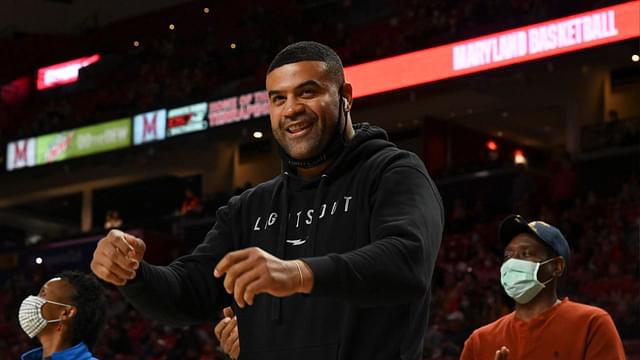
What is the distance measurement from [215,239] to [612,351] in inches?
72.6

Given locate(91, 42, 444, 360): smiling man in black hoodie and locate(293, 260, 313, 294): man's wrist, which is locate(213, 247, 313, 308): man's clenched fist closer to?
locate(293, 260, 313, 294): man's wrist

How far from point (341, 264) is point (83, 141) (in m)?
18.9

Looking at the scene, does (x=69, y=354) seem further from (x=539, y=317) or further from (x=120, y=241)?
(x=120, y=241)

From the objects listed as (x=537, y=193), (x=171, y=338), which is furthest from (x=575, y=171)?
(x=171, y=338)

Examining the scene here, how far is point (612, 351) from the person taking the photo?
383cm

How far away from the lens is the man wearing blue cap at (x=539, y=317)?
12.8ft

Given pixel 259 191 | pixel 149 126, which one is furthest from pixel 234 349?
pixel 149 126

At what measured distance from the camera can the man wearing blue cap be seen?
3914 mm

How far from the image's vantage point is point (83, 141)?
20.3 m

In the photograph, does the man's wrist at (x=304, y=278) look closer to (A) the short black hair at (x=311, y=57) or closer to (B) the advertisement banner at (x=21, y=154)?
(A) the short black hair at (x=311, y=57)

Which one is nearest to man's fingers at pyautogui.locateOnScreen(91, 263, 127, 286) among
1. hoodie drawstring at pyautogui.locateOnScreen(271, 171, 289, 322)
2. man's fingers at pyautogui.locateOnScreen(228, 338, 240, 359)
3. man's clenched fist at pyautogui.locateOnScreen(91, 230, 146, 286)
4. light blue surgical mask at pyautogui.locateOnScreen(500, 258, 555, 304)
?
man's clenched fist at pyautogui.locateOnScreen(91, 230, 146, 286)

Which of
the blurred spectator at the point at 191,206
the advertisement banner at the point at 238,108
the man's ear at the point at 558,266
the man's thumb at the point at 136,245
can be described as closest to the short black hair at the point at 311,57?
the man's thumb at the point at 136,245

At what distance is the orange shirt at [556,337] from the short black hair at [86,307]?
1520mm

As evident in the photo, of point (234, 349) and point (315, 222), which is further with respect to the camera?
point (234, 349)
